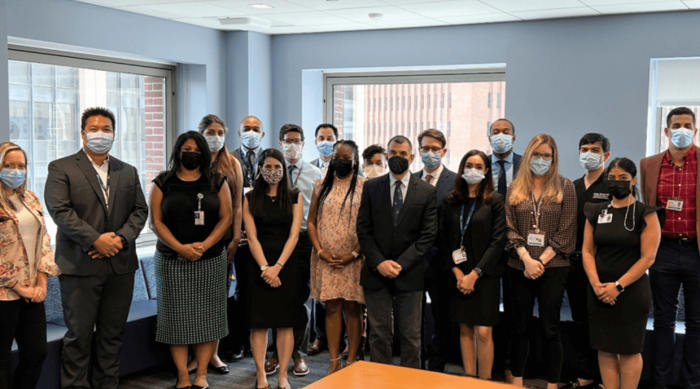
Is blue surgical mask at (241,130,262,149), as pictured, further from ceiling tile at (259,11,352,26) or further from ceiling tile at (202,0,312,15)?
ceiling tile at (259,11,352,26)

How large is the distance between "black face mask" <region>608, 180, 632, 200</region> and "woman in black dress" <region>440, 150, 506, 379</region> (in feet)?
2.19

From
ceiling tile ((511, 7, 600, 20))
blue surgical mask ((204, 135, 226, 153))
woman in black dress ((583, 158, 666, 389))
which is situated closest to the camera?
woman in black dress ((583, 158, 666, 389))

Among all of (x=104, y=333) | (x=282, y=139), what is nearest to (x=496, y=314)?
(x=282, y=139)

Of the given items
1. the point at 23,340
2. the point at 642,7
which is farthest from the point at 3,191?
the point at 642,7

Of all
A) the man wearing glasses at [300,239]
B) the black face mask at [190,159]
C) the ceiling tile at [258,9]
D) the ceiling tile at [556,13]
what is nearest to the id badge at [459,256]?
the man wearing glasses at [300,239]

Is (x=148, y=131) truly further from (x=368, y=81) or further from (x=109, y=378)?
(x=109, y=378)

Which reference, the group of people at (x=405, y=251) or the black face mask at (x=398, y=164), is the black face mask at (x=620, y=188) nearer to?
the group of people at (x=405, y=251)

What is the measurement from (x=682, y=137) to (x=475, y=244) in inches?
58.8

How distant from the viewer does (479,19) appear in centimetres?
648

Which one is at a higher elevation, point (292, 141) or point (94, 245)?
point (292, 141)

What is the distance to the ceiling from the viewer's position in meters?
5.61

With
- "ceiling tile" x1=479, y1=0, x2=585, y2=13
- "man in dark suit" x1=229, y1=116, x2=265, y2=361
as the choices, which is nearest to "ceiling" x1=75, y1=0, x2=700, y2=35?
"ceiling tile" x1=479, y1=0, x2=585, y2=13

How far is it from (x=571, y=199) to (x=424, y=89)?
11.9 feet

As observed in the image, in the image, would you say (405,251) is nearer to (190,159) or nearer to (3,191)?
(190,159)
